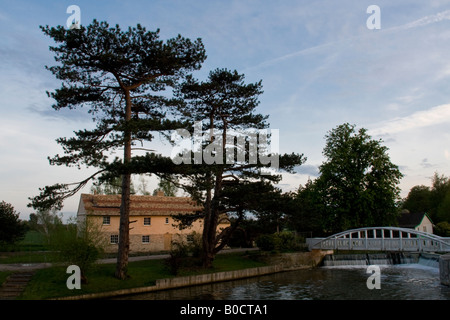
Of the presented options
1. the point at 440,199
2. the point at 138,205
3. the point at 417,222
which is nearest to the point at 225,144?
the point at 138,205

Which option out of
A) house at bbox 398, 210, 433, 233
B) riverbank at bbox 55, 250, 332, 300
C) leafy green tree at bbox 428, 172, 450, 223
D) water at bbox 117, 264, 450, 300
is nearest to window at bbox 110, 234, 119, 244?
riverbank at bbox 55, 250, 332, 300

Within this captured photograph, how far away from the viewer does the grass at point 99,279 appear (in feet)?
62.1

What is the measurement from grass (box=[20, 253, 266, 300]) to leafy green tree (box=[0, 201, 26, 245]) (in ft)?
47.0

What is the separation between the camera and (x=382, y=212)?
41688 millimetres

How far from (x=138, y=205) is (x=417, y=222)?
44.3 meters

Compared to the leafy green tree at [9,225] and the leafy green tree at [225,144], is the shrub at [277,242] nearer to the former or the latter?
the leafy green tree at [225,144]

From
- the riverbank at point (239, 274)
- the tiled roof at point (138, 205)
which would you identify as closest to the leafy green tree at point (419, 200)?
the riverbank at point (239, 274)

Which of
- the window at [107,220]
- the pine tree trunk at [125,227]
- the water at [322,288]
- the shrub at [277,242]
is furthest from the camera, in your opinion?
the window at [107,220]

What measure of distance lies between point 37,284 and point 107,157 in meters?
7.43

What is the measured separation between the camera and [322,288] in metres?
23.5

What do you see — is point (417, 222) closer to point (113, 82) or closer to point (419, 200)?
point (419, 200)

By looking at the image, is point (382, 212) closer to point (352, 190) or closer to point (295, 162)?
point (352, 190)

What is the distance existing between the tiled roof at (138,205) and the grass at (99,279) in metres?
13.1
